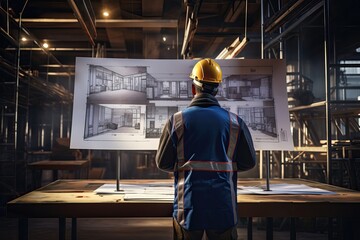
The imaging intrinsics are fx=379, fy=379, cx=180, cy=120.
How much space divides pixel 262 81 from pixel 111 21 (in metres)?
5.48

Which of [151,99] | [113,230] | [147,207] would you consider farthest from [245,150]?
[113,230]

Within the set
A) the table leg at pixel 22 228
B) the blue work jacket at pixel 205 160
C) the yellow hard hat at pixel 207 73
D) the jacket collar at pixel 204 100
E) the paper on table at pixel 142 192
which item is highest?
the yellow hard hat at pixel 207 73

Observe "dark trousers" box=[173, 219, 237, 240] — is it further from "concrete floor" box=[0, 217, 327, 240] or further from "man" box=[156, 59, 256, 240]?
"concrete floor" box=[0, 217, 327, 240]

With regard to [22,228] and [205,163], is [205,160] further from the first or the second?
[22,228]

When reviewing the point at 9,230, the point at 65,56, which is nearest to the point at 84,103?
the point at 9,230

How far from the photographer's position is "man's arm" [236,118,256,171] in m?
2.20

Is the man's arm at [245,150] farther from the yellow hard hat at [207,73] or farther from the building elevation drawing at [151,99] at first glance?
the building elevation drawing at [151,99]

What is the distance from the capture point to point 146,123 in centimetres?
285

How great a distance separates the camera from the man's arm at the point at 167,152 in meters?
2.13

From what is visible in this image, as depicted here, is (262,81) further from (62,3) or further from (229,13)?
(62,3)

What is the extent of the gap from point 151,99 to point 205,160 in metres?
0.96

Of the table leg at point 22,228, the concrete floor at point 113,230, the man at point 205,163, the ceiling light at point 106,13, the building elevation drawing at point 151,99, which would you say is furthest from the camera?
the ceiling light at point 106,13

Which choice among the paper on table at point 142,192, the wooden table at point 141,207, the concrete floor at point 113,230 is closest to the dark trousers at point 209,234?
the wooden table at point 141,207

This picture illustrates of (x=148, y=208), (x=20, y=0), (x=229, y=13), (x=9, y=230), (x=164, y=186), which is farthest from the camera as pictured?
(x=229, y=13)
